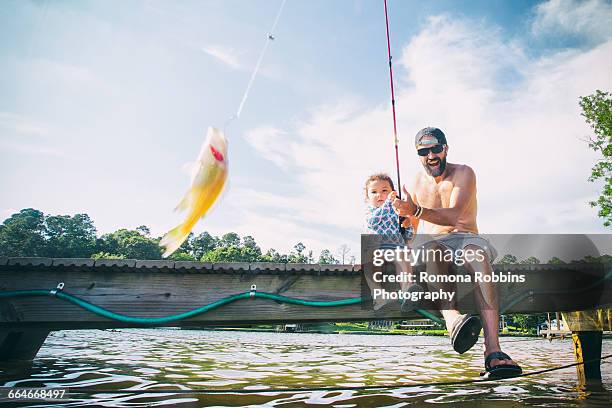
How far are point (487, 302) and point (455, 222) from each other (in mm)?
763

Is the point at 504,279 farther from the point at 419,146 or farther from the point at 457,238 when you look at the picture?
the point at 419,146

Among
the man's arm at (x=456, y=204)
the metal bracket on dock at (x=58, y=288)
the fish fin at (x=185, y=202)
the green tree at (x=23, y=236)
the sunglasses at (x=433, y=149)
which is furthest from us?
the green tree at (x=23, y=236)

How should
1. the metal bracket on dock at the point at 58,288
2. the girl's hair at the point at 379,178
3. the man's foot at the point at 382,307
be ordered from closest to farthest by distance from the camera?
the metal bracket on dock at the point at 58,288, the man's foot at the point at 382,307, the girl's hair at the point at 379,178

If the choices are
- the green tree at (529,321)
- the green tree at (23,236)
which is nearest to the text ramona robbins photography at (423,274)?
the green tree at (529,321)

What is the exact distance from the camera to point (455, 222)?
3762 mm

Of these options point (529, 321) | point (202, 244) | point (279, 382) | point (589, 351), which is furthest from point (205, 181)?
point (202, 244)

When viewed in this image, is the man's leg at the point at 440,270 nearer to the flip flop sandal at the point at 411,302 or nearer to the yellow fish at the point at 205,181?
the flip flop sandal at the point at 411,302

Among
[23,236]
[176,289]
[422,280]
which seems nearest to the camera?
[422,280]

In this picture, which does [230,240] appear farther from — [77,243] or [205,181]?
[205,181]

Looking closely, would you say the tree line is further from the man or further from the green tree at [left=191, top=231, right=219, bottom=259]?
the man

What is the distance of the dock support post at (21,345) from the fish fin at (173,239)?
7.99 m

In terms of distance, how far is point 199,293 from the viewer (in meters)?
4.22

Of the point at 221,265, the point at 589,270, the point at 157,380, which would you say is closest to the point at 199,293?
the point at 221,265

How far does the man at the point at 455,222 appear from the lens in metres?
3.33
